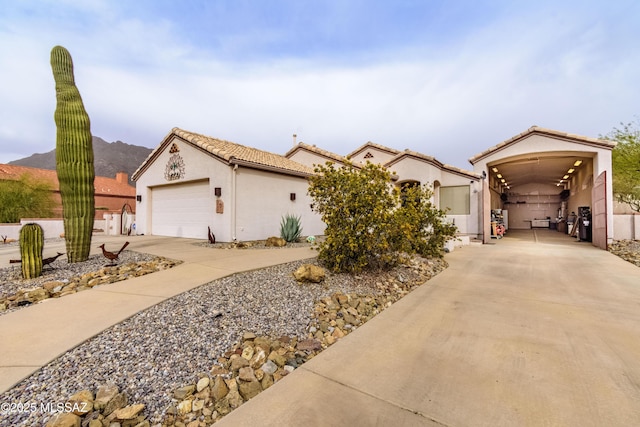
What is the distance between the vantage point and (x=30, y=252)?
4363mm

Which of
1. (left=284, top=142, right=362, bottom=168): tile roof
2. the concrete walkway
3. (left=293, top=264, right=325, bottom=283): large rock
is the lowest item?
the concrete walkway

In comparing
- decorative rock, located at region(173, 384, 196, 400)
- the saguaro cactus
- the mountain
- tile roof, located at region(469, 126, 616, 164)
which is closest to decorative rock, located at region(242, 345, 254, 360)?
decorative rock, located at region(173, 384, 196, 400)

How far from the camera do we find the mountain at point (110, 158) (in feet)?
215

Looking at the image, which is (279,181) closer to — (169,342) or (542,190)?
(169,342)

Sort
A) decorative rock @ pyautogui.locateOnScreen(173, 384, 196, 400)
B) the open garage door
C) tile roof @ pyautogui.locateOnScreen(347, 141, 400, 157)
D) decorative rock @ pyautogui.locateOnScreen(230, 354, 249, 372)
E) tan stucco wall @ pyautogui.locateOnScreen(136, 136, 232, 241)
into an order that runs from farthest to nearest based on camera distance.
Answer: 1. tile roof @ pyautogui.locateOnScreen(347, 141, 400, 157)
2. the open garage door
3. tan stucco wall @ pyautogui.locateOnScreen(136, 136, 232, 241)
4. decorative rock @ pyautogui.locateOnScreen(230, 354, 249, 372)
5. decorative rock @ pyautogui.locateOnScreen(173, 384, 196, 400)

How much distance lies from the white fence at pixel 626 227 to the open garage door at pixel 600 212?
1.02 meters

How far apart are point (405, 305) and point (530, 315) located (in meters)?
1.62

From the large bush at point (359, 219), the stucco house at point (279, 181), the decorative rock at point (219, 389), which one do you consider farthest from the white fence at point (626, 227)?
the decorative rock at point (219, 389)

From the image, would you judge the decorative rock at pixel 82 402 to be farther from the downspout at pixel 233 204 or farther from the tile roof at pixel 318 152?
the tile roof at pixel 318 152

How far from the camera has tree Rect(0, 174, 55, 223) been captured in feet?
42.0

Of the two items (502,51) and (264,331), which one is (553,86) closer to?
(502,51)

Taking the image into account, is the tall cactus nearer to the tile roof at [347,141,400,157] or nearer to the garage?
the tile roof at [347,141,400,157]

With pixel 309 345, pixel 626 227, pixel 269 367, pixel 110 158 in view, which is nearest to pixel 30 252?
pixel 269 367

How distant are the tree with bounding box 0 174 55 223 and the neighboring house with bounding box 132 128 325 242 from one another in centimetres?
656
